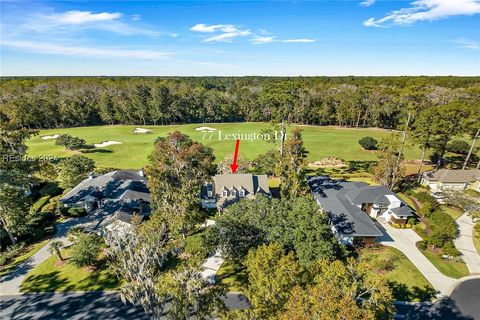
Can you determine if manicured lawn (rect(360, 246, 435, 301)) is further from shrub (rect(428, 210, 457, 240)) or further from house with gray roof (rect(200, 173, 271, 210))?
house with gray roof (rect(200, 173, 271, 210))

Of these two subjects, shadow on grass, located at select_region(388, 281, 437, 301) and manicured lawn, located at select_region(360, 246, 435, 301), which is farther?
manicured lawn, located at select_region(360, 246, 435, 301)

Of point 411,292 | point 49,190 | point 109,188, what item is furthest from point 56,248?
point 411,292

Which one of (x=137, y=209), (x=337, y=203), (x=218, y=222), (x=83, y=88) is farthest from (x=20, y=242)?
(x=83, y=88)

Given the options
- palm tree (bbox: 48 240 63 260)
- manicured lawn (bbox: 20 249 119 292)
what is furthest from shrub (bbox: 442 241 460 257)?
palm tree (bbox: 48 240 63 260)

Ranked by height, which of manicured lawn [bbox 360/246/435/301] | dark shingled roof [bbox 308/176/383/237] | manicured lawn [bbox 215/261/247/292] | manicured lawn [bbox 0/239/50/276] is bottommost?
manicured lawn [bbox 0/239/50/276]

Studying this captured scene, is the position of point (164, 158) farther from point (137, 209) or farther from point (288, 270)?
point (288, 270)

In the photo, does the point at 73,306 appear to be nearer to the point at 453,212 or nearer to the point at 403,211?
the point at 403,211

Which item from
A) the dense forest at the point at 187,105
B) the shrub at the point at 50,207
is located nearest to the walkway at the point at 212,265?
the shrub at the point at 50,207
